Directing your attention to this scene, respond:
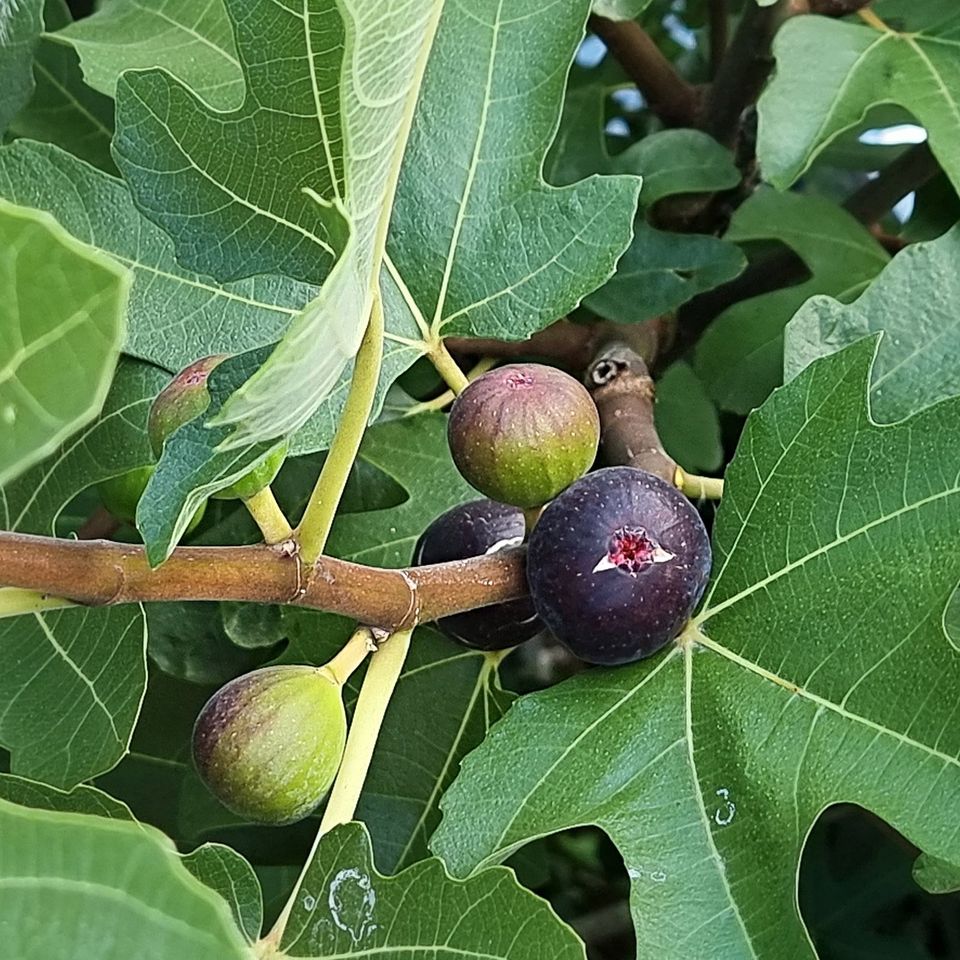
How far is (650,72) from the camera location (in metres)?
1.07

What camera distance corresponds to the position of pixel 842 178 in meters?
1.43

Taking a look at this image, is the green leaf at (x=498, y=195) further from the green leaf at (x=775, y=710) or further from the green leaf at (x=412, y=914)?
the green leaf at (x=412, y=914)

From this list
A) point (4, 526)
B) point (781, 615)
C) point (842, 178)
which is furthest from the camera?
point (842, 178)

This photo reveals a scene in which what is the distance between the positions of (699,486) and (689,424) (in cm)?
25

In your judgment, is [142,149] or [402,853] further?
[402,853]

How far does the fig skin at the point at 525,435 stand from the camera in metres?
0.62

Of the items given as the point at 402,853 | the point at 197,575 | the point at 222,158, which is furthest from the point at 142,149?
the point at 402,853

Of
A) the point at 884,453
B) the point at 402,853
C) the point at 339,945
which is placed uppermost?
the point at 884,453

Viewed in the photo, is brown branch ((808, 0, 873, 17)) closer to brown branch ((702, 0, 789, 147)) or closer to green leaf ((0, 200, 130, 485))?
brown branch ((702, 0, 789, 147))

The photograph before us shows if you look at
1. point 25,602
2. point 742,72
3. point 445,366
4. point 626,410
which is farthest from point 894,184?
point 25,602

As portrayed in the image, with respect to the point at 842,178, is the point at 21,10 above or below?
above

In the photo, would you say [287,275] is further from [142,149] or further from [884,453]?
[884,453]

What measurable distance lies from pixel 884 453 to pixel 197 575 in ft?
1.14

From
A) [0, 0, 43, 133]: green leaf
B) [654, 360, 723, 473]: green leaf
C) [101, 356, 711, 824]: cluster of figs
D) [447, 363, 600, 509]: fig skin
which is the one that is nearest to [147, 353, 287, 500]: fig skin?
[101, 356, 711, 824]: cluster of figs
